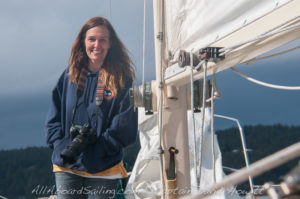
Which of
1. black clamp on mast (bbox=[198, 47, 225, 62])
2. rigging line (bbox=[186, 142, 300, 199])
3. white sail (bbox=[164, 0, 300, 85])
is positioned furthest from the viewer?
black clamp on mast (bbox=[198, 47, 225, 62])

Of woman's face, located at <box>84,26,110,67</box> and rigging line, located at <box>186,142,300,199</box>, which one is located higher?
woman's face, located at <box>84,26,110,67</box>

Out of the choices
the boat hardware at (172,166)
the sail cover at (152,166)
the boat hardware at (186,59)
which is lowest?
the sail cover at (152,166)

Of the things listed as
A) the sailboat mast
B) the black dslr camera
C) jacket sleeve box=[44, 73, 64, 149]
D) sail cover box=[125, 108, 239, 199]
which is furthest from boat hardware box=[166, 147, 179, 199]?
sail cover box=[125, 108, 239, 199]

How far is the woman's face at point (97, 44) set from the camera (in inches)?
66.7

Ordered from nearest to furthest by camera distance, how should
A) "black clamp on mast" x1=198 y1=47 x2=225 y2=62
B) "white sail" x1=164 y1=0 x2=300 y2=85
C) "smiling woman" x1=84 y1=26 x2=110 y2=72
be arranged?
"white sail" x1=164 y1=0 x2=300 y2=85 → "black clamp on mast" x1=198 y1=47 x2=225 y2=62 → "smiling woman" x1=84 y1=26 x2=110 y2=72

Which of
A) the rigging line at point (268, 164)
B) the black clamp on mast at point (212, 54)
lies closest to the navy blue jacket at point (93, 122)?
the black clamp on mast at point (212, 54)

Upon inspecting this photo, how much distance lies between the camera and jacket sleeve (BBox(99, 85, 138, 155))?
1460mm

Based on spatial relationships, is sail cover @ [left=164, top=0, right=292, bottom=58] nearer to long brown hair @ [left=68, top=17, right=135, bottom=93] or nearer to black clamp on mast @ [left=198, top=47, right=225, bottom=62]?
black clamp on mast @ [left=198, top=47, right=225, bottom=62]

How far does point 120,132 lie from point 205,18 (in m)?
0.52

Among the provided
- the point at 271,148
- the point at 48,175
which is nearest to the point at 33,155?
the point at 48,175

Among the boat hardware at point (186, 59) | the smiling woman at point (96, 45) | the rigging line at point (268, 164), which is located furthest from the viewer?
the smiling woman at point (96, 45)

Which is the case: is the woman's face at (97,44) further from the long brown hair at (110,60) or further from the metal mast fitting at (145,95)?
the metal mast fitting at (145,95)

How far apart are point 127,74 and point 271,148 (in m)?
10.3

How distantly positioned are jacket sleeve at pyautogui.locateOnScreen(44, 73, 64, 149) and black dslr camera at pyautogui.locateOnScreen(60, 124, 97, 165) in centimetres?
10
